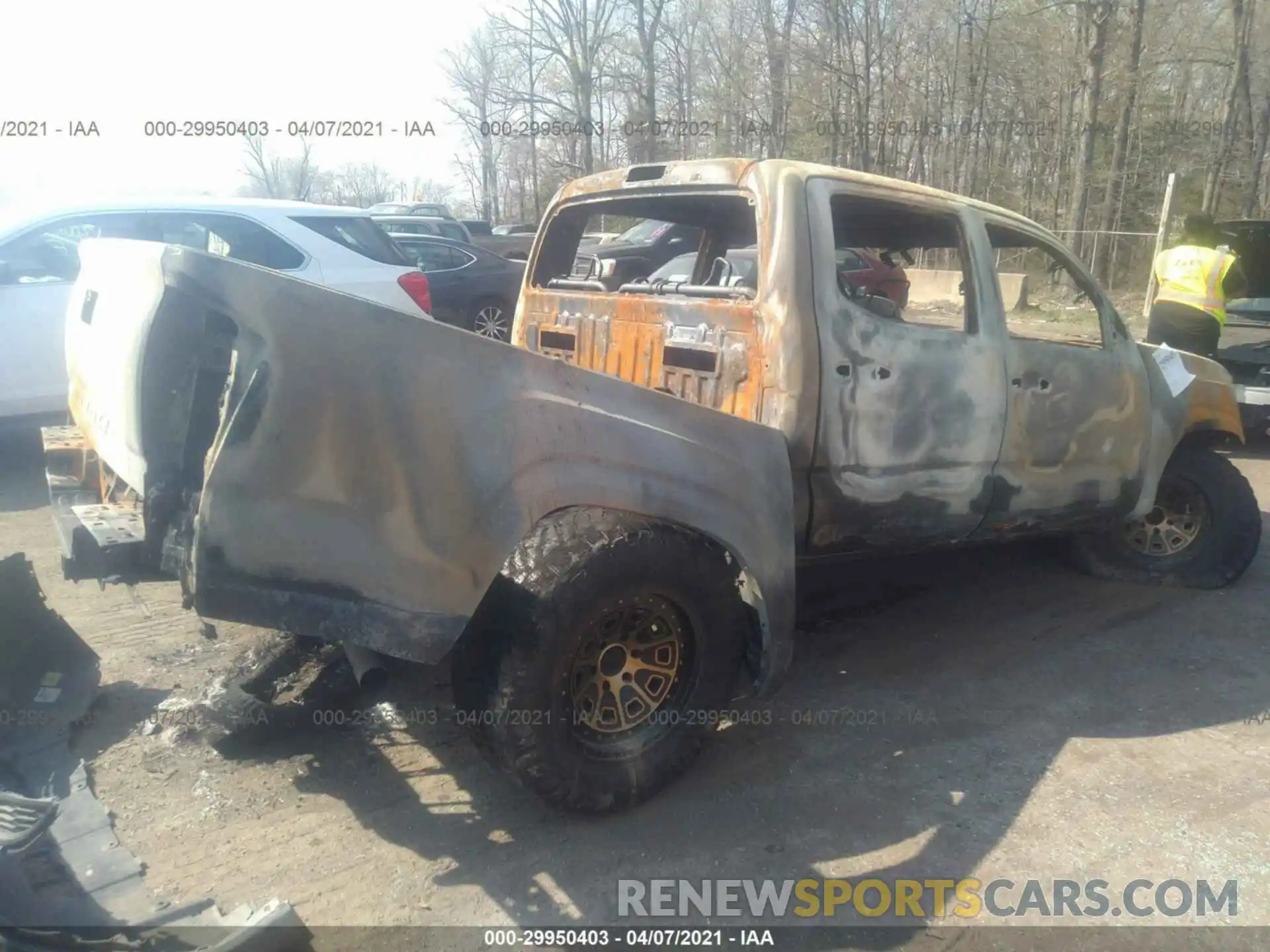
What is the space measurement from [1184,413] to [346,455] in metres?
4.41

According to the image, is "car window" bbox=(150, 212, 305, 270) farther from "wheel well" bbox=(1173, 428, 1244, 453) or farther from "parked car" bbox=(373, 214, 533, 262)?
"parked car" bbox=(373, 214, 533, 262)

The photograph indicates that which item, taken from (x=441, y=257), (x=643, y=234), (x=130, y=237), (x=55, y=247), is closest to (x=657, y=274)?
(x=130, y=237)

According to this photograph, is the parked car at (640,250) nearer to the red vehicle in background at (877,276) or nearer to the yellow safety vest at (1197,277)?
the red vehicle in background at (877,276)

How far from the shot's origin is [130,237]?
6.51m

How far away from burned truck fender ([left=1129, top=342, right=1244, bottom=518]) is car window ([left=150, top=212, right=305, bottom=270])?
5.58 metres

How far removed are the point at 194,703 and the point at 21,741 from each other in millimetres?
562

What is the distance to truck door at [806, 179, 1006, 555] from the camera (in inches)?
138

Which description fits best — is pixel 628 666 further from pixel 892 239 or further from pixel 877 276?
pixel 877 276

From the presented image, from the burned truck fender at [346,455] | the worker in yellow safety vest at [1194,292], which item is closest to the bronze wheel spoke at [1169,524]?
the worker in yellow safety vest at [1194,292]

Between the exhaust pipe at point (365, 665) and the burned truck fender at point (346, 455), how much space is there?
0.80 ft

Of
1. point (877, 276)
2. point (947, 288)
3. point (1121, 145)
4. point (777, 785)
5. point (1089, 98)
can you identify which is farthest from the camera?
point (1121, 145)

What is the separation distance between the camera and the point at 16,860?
2189mm

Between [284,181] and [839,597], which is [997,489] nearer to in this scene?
[839,597]

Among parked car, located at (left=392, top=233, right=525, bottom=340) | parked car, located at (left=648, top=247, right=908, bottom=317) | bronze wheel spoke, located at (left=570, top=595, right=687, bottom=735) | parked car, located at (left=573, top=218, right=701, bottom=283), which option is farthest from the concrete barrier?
bronze wheel spoke, located at (left=570, top=595, right=687, bottom=735)
